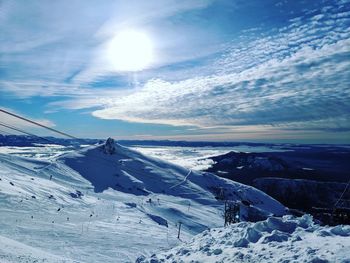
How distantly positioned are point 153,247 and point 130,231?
4.75 m

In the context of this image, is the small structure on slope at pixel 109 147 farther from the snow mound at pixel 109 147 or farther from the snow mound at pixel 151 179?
the snow mound at pixel 151 179

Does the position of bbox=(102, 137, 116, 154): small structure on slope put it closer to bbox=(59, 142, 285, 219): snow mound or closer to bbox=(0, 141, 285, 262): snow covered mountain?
bbox=(59, 142, 285, 219): snow mound

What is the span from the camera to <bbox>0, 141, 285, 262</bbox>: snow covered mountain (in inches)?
786

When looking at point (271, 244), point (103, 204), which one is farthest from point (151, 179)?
point (271, 244)

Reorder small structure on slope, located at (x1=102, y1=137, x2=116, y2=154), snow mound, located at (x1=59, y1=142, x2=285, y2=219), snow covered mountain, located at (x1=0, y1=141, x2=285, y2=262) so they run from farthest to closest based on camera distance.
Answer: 1. small structure on slope, located at (x1=102, y1=137, x2=116, y2=154)
2. snow mound, located at (x1=59, y1=142, x2=285, y2=219)
3. snow covered mountain, located at (x1=0, y1=141, x2=285, y2=262)

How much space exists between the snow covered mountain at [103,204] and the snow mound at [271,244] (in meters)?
5.63

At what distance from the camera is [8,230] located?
20.0 meters

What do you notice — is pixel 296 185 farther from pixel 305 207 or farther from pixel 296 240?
pixel 296 240

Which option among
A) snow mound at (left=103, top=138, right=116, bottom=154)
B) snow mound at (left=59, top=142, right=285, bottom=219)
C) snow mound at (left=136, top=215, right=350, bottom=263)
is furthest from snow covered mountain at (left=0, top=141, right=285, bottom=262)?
snow mound at (left=136, top=215, right=350, bottom=263)

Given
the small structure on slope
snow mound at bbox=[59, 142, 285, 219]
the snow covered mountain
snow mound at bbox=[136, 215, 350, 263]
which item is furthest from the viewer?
the small structure on slope

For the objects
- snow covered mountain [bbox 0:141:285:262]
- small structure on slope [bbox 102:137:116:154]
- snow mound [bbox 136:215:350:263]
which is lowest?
snow covered mountain [bbox 0:141:285:262]

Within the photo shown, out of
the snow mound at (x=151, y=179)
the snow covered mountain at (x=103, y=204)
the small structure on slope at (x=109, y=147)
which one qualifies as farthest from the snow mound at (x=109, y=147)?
the snow covered mountain at (x=103, y=204)

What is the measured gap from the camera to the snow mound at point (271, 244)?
10.1 metres

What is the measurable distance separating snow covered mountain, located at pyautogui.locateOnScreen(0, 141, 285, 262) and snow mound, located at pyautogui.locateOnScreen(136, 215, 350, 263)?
222 inches
